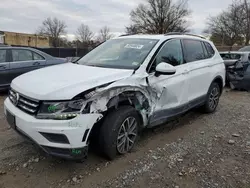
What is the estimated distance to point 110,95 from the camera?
9.32ft

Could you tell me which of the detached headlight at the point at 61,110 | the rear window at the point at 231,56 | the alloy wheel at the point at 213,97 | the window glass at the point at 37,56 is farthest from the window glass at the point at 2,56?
the rear window at the point at 231,56

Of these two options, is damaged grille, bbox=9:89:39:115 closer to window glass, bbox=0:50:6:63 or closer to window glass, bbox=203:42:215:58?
window glass, bbox=203:42:215:58

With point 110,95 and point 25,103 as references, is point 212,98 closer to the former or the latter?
point 110,95

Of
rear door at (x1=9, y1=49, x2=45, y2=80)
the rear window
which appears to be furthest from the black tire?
rear door at (x1=9, y1=49, x2=45, y2=80)

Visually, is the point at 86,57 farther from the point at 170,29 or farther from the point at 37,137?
the point at 170,29

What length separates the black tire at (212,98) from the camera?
5.05 m

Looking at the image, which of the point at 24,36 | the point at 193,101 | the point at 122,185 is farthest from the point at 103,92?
the point at 24,36

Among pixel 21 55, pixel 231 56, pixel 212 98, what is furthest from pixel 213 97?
pixel 21 55

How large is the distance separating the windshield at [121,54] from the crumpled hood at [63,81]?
0.27 meters

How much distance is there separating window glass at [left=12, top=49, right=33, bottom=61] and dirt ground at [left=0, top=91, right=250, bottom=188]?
3.38 m

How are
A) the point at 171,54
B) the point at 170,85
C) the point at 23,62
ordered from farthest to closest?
the point at 23,62 → the point at 171,54 → the point at 170,85

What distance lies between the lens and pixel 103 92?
8.93ft

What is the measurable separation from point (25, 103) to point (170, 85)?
2.07 m

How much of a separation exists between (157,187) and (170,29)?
1651 inches
